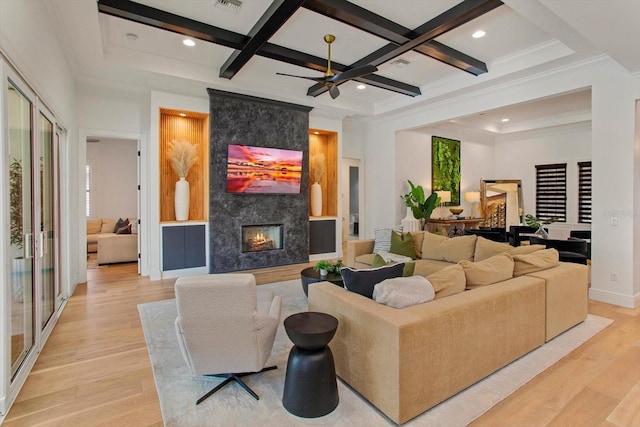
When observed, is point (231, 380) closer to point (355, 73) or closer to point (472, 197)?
point (355, 73)

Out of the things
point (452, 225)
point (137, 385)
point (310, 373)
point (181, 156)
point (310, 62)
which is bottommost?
point (137, 385)

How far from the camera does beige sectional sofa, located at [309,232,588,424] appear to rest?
6.73 feet

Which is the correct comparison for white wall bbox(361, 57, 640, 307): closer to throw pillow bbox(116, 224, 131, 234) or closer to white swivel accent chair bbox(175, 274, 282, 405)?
white swivel accent chair bbox(175, 274, 282, 405)

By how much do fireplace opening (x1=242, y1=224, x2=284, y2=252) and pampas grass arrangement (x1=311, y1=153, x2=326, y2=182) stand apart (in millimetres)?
1457

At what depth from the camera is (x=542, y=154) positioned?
8.80 meters

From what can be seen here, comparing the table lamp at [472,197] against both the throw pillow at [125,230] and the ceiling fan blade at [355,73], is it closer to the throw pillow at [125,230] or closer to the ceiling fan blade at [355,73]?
the ceiling fan blade at [355,73]

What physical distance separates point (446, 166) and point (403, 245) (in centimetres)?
437

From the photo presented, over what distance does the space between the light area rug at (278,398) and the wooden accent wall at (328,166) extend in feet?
16.1

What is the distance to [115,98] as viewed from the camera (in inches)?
226

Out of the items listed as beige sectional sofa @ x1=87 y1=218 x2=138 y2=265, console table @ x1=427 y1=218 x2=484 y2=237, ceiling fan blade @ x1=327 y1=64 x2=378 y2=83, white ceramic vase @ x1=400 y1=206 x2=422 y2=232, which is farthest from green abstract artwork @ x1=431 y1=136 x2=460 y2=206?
beige sectional sofa @ x1=87 y1=218 x2=138 y2=265

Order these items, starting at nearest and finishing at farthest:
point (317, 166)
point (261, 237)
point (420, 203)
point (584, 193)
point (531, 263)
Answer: point (531, 263)
point (261, 237)
point (317, 166)
point (420, 203)
point (584, 193)

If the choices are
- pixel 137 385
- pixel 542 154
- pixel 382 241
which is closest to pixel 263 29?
pixel 382 241

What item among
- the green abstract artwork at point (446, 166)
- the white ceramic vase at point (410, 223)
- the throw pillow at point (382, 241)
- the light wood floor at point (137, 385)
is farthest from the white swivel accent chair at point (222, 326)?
the green abstract artwork at point (446, 166)

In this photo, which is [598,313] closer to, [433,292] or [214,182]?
[433,292]
